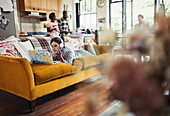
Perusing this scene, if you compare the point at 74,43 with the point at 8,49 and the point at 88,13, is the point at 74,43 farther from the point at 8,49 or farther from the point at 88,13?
the point at 88,13

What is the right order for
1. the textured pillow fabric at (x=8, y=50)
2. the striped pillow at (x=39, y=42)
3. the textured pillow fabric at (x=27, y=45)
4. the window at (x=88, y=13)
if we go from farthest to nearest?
the window at (x=88, y=13) < the striped pillow at (x=39, y=42) < the textured pillow fabric at (x=27, y=45) < the textured pillow fabric at (x=8, y=50)

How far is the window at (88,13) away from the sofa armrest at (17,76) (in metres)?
6.67

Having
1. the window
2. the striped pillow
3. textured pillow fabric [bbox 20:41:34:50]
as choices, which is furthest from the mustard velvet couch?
the window

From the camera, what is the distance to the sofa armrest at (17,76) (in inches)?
71.1

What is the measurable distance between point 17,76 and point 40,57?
630 millimetres

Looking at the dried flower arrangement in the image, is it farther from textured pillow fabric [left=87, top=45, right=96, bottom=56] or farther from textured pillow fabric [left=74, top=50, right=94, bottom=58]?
textured pillow fabric [left=87, top=45, right=96, bottom=56]

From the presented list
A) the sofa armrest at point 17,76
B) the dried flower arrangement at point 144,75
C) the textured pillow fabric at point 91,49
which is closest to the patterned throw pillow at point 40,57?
the sofa armrest at point 17,76

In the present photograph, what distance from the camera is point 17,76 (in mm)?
1914

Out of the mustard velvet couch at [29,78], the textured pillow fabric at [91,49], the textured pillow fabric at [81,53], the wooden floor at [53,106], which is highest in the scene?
the textured pillow fabric at [91,49]

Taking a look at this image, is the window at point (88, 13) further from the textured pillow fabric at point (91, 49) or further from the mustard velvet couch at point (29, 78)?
the mustard velvet couch at point (29, 78)

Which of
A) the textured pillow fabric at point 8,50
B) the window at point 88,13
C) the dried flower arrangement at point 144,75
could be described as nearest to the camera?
the dried flower arrangement at point 144,75

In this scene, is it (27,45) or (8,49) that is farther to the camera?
(27,45)

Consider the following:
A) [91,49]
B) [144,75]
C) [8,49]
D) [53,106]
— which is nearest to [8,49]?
[8,49]

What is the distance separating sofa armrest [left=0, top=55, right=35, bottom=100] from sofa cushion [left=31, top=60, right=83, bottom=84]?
0.12 meters
